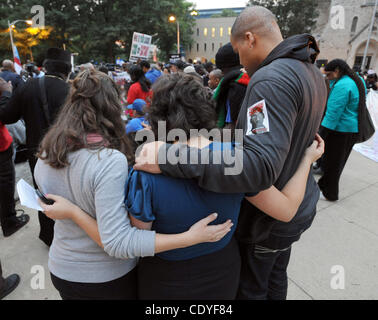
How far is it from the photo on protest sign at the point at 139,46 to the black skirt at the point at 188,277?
866 centimetres

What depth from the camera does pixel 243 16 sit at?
4.47 feet

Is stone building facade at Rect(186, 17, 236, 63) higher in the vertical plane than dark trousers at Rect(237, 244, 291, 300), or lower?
higher

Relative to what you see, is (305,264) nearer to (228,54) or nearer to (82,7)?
(228,54)

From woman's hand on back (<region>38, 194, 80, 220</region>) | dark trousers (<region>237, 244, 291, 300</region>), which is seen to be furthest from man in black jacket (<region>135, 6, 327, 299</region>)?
woman's hand on back (<region>38, 194, 80, 220</region>)

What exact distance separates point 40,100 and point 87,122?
5.24 ft

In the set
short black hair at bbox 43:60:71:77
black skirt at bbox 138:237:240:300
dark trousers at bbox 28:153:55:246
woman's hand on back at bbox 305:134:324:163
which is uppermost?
short black hair at bbox 43:60:71:77

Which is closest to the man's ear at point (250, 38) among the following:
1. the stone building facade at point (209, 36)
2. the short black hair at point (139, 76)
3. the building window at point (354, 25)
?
the short black hair at point (139, 76)

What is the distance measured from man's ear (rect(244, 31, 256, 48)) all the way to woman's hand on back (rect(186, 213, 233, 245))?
36.8 inches

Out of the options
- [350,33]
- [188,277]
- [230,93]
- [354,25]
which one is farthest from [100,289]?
[354,25]

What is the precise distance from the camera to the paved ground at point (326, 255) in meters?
2.26

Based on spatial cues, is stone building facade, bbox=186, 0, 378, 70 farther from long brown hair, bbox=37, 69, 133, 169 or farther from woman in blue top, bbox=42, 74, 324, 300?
woman in blue top, bbox=42, 74, 324, 300

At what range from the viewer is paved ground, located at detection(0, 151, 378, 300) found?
226 cm

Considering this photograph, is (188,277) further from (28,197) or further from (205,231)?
(28,197)
